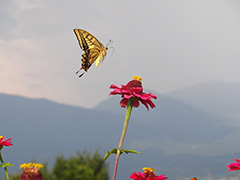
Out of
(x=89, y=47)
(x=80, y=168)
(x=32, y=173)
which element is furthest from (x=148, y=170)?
(x=80, y=168)

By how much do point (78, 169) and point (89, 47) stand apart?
6273 mm

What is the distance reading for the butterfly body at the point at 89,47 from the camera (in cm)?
521

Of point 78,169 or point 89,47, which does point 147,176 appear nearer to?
point 89,47

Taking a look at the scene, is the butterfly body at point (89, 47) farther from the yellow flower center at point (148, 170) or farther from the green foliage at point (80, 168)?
the green foliage at point (80, 168)

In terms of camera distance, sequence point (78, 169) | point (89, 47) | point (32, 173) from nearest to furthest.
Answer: point (32, 173), point (89, 47), point (78, 169)

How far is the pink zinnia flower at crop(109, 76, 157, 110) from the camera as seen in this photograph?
3471 mm

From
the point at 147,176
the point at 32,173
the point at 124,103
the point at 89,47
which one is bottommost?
the point at 32,173

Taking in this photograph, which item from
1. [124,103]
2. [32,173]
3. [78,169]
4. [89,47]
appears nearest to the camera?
[32,173]

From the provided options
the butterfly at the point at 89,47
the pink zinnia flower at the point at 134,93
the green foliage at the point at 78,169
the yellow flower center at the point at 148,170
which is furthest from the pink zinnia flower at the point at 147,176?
the green foliage at the point at 78,169

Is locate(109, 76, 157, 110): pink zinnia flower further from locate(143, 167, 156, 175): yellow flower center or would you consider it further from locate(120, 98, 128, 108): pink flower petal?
locate(143, 167, 156, 175): yellow flower center

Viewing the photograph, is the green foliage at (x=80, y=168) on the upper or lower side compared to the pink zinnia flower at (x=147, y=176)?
upper

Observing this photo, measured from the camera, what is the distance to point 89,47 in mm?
5309

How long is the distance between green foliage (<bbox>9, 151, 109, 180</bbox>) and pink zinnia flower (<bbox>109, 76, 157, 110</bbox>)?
743 centimetres

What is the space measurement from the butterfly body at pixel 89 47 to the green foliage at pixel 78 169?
6.10 m
